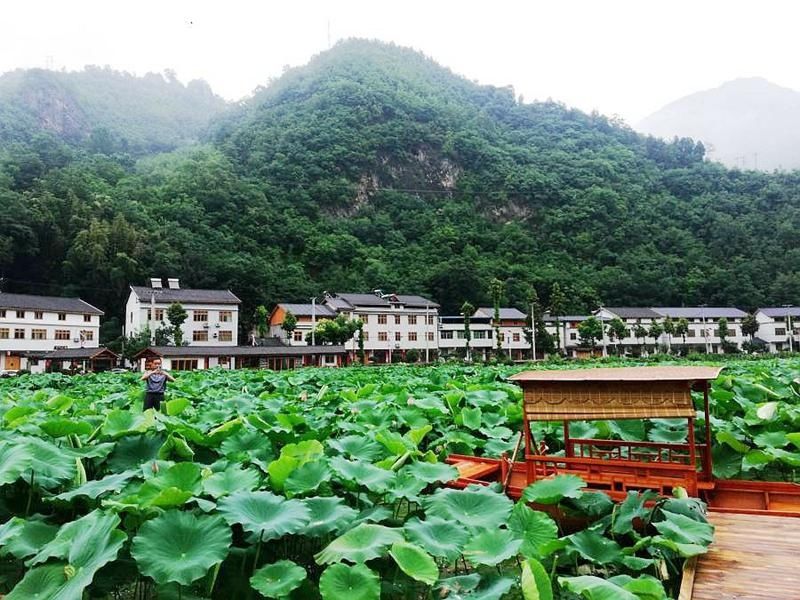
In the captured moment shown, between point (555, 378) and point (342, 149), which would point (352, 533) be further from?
point (342, 149)

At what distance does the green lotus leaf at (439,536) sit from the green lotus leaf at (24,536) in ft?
6.52

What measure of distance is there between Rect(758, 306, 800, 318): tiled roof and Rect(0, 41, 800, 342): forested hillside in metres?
5.72

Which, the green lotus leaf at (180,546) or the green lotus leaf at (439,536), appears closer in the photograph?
the green lotus leaf at (180,546)

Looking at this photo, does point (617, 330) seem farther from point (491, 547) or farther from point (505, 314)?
point (491, 547)

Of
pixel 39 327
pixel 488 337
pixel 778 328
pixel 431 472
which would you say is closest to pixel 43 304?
pixel 39 327

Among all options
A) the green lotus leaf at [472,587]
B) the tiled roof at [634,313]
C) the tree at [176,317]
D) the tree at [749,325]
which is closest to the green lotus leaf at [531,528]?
the green lotus leaf at [472,587]

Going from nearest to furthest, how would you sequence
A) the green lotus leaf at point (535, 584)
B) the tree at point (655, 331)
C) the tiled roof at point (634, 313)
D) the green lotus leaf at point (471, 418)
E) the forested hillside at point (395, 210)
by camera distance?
the green lotus leaf at point (535, 584)
the green lotus leaf at point (471, 418)
the forested hillside at point (395, 210)
the tree at point (655, 331)
the tiled roof at point (634, 313)

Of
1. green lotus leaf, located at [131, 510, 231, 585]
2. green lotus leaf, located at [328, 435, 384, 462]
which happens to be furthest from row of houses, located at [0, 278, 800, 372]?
green lotus leaf, located at [131, 510, 231, 585]


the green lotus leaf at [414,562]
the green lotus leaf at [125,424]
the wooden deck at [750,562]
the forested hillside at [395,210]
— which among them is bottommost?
the wooden deck at [750,562]

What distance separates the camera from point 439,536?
322cm

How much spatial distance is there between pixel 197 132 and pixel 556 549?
11130 cm

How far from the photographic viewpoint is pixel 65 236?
49125 millimetres

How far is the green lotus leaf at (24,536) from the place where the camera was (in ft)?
9.44

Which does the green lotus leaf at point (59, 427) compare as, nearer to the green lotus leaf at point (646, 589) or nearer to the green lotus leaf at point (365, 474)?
the green lotus leaf at point (365, 474)
